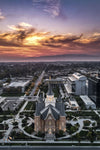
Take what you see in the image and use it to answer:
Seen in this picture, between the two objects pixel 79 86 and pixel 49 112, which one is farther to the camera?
pixel 79 86

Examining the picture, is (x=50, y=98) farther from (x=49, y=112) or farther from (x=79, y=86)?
(x=79, y=86)

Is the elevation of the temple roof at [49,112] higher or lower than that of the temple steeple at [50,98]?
lower

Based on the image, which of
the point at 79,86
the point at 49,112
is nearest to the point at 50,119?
the point at 49,112

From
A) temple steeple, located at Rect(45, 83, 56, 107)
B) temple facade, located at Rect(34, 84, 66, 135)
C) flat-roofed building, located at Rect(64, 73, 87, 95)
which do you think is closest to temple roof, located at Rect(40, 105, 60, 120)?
temple facade, located at Rect(34, 84, 66, 135)

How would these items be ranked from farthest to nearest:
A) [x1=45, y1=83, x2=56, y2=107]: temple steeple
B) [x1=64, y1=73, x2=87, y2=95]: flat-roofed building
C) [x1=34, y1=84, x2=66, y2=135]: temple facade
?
[x1=64, y1=73, x2=87, y2=95]: flat-roofed building → [x1=45, y1=83, x2=56, y2=107]: temple steeple → [x1=34, y1=84, x2=66, y2=135]: temple facade

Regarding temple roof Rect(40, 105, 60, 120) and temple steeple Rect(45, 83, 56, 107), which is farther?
temple steeple Rect(45, 83, 56, 107)

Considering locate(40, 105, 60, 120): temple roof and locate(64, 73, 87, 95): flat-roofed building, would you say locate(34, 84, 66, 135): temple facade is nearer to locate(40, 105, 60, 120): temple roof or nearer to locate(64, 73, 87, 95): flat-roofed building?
locate(40, 105, 60, 120): temple roof

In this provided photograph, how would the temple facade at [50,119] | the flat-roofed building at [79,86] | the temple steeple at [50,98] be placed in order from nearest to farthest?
1. the temple facade at [50,119]
2. the temple steeple at [50,98]
3. the flat-roofed building at [79,86]

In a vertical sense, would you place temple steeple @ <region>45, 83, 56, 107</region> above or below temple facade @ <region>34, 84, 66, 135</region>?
above

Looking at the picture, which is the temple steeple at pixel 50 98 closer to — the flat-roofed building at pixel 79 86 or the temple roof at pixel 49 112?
the temple roof at pixel 49 112

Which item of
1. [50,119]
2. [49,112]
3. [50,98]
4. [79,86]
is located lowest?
[50,119]

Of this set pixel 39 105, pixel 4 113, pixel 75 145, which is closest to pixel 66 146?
pixel 75 145

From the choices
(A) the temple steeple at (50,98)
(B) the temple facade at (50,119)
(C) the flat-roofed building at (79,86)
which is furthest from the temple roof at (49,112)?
(C) the flat-roofed building at (79,86)
